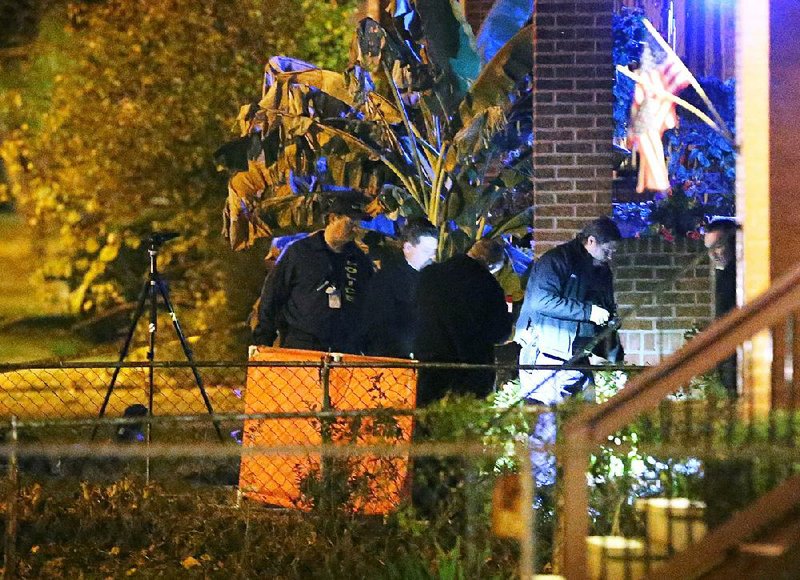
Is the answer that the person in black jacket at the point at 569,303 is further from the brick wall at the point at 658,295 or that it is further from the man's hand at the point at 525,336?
the brick wall at the point at 658,295

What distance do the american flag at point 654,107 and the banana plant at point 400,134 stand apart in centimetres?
97

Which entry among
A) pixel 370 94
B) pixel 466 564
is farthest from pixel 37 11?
pixel 466 564

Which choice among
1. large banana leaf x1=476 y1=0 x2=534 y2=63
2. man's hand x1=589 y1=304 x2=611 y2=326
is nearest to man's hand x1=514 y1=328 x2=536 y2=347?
man's hand x1=589 y1=304 x2=611 y2=326

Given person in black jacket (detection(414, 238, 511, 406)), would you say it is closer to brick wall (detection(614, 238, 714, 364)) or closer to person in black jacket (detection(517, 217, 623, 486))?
person in black jacket (detection(517, 217, 623, 486))

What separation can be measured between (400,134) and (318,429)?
19.8ft

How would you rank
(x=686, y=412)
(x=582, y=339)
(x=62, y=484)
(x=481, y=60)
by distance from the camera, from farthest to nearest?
(x=481, y=60)
(x=582, y=339)
(x=62, y=484)
(x=686, y=412)

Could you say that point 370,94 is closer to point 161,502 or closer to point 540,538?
point 161,502

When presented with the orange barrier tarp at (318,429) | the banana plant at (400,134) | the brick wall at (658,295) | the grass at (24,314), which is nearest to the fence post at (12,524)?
the orange barrier tarp at (318,429)

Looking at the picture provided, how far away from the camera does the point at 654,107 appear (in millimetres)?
11180

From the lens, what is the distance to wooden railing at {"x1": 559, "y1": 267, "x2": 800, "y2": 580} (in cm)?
439

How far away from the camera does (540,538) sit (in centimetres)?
645

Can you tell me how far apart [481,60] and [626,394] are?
788cm

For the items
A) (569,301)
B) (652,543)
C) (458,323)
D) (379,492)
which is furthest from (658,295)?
(652,543)

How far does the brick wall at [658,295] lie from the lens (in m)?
10.4
